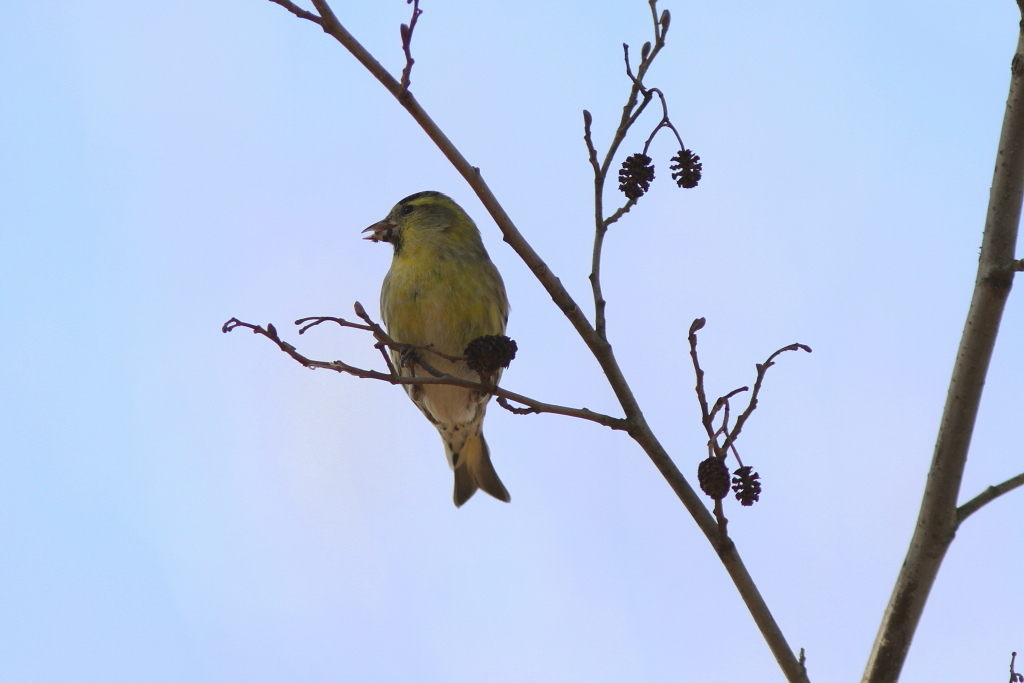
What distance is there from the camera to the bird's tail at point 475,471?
197 inches

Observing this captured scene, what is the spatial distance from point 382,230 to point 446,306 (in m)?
0.83

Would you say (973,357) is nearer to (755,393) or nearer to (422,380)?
(755,393)

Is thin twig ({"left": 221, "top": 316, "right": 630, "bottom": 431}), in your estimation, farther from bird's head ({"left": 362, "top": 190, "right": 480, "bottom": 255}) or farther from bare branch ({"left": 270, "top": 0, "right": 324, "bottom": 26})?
bird's head ({"left": 362, "top": 190, "right": 480, "bottom": 255})

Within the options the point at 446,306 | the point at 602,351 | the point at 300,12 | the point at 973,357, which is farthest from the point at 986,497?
the point at 446,306

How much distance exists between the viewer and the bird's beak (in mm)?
4750

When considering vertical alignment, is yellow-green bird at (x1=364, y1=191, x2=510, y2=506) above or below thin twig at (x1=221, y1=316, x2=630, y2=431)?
above

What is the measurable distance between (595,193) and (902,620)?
1242 millimetres

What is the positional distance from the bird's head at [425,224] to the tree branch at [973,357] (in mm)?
2666

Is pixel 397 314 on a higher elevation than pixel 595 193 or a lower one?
higher

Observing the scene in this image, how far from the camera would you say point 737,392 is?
2.32m

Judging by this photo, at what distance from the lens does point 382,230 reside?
4785mm

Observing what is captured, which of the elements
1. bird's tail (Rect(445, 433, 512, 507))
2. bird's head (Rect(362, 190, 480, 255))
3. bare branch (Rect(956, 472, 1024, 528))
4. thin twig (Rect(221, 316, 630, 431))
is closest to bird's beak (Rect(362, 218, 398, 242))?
bird's head (Rect(362, 190, 480, 255))

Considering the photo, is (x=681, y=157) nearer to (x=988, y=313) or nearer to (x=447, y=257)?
(x=988, y=313)

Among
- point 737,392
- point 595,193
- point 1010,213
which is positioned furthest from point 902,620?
point 595,193
